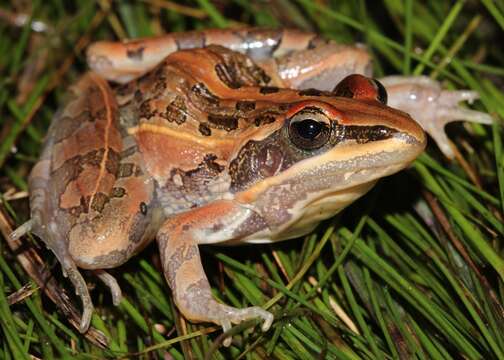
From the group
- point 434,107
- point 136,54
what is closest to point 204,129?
point 136,54

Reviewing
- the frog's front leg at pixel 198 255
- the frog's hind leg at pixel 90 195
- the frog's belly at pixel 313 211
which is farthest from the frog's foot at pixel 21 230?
the frog's belly at pixel 313 211

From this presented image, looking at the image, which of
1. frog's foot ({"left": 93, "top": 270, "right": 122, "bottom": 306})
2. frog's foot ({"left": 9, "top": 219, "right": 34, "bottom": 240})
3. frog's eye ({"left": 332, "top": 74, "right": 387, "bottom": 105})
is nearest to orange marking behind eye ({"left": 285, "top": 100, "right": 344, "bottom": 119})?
frog's eye ({"left": 332, "top": 74, "right": 387, "bottom": 105})

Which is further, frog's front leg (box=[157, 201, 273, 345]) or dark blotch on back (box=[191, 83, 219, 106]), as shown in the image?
dark blotch on back (box=[191, 83, 219, 106])

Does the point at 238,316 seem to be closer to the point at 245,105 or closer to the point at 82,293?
the point at 82,293

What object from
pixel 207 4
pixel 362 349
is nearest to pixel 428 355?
pixel 362 349

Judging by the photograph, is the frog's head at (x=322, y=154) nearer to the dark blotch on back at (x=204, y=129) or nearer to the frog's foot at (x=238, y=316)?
the dark blotch on back at (x=204, y=129)

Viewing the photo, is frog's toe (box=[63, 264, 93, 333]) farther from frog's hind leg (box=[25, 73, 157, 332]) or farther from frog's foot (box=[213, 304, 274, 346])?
frog's foot (box=[213, 304, 274, 346])
